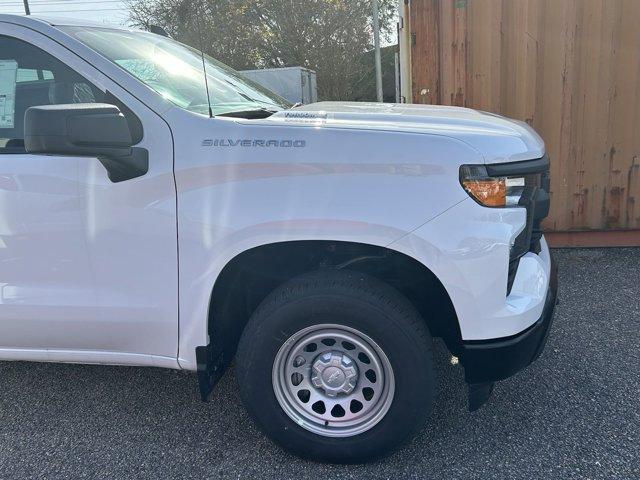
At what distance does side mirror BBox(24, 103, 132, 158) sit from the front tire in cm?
92

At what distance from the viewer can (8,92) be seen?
2.65 m

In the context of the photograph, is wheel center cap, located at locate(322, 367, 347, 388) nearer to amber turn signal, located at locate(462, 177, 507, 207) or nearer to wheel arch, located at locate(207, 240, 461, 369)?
wheel arch, located at locate(207, 240, 461, 369)

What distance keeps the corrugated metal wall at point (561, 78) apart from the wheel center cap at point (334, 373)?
371cm

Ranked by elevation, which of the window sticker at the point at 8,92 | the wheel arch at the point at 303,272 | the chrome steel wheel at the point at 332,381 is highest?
the window sticker at the point at 8,92

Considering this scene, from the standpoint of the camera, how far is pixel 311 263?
2.54 meters

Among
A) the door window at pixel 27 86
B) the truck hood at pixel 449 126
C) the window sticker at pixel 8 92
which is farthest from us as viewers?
the window sticker at pixel 8 92

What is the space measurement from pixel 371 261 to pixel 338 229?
37 cm

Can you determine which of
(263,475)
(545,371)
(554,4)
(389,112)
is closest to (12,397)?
(263,475)

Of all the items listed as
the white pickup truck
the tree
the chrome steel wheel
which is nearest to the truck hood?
the white pickup truck

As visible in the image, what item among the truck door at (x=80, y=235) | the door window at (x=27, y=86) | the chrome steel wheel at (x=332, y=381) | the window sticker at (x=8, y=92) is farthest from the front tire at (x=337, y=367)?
the window sticker at (x=8, y=92)

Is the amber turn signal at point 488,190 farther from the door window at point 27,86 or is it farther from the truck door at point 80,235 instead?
the door window at point 27,86

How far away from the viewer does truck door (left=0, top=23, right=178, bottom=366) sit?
7.65ft

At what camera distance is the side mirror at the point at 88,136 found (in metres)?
2.11

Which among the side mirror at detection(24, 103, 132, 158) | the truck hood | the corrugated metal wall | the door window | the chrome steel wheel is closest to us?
the side mirror at detection(24, 103, 132, 158)
